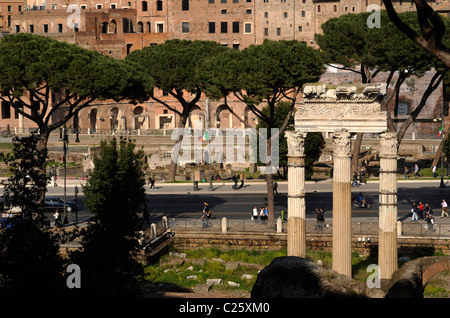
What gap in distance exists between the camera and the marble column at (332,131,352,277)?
2114cm

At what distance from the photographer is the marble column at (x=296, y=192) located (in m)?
22.1

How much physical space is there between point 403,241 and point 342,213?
8.95m

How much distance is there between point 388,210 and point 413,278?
791 centimetres

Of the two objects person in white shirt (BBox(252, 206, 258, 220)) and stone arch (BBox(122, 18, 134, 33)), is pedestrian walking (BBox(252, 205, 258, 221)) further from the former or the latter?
stone arch (BBox(122, 18, 134, 33))

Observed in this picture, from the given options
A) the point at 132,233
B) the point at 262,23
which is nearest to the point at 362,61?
→ the point at 132,233

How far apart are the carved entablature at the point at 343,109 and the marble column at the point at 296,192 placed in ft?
1.49

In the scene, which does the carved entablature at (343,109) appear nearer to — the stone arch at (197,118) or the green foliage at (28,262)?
the green foliage at (28,262)

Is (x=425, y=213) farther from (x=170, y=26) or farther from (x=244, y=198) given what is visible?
(x=170, y=26)

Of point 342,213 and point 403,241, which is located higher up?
point 342,213

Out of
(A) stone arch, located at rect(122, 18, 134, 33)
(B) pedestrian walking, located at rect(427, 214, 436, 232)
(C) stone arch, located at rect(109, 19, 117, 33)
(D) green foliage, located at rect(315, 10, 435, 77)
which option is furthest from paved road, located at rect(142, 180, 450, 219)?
(C) stone arch, located at rect(109, 19, 117, 33)

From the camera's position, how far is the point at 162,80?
166 feet

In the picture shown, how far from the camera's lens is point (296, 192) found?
22109 mm

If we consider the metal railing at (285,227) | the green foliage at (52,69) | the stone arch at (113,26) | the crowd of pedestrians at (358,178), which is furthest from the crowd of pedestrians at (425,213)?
the stone arch at (113,26)
